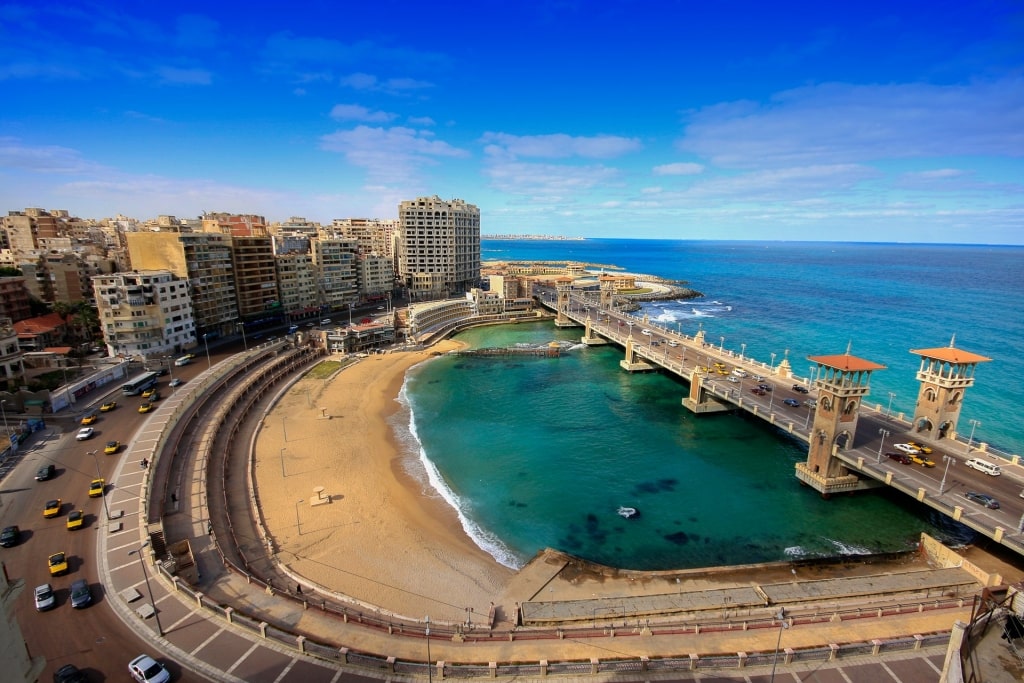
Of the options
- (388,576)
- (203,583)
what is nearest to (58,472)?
(203,583)

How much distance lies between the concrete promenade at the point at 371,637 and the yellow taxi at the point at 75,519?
249cm

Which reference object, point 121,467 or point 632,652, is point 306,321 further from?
point 632,652

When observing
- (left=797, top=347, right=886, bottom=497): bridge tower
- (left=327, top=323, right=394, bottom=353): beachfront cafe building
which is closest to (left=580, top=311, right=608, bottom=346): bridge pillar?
(left=327, top=323, right=394, bottom=353): beachfront cafe building

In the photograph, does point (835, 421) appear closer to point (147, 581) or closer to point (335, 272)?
point (147, 581)

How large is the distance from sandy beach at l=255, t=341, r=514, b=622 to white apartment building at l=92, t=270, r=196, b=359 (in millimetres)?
30460

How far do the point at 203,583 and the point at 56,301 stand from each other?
92.9 metres

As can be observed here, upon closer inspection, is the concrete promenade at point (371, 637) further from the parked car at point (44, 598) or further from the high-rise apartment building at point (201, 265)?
the high-rise apartment building at point (201, 265)

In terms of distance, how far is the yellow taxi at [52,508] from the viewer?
115ft

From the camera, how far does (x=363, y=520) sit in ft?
134

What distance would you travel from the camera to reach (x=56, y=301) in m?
91.1

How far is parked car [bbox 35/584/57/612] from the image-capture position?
85.7ft

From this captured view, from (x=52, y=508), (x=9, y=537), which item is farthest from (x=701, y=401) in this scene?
(x=9, y=537)

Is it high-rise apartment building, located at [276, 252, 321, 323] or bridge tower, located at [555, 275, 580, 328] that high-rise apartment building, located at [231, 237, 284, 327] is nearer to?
high-rise apartment building, located at [276, 252, 321, 323]

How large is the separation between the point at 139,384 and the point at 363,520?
43579mm
